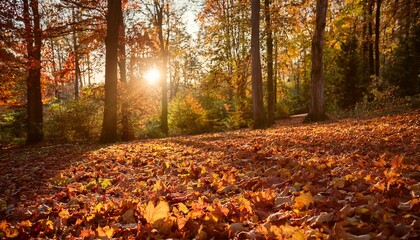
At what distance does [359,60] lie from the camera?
20281mm

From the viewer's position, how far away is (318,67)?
37.3 ft

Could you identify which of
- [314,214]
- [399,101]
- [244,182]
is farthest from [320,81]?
[314,214]

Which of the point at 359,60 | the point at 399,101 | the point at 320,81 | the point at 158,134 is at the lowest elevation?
the point at 158,134

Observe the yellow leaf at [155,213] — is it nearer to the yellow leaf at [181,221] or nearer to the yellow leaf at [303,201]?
the yellow leaf at [181,221]

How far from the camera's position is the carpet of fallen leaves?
2.03m

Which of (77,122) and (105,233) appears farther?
(77,122)

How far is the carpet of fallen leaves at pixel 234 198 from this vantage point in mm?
2033

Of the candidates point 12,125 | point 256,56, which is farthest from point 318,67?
point 12,125

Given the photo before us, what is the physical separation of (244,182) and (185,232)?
4.57ft

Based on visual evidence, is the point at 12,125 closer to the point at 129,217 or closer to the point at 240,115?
the point at 240,115

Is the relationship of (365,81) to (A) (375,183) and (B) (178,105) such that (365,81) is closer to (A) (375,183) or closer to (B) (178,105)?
(B) (178,105)

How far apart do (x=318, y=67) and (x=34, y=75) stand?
1172cm

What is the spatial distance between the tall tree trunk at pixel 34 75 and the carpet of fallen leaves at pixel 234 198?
8.14 m

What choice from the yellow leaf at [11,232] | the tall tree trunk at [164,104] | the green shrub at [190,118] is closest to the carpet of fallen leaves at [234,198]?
the yellow leaf at [11,232]
